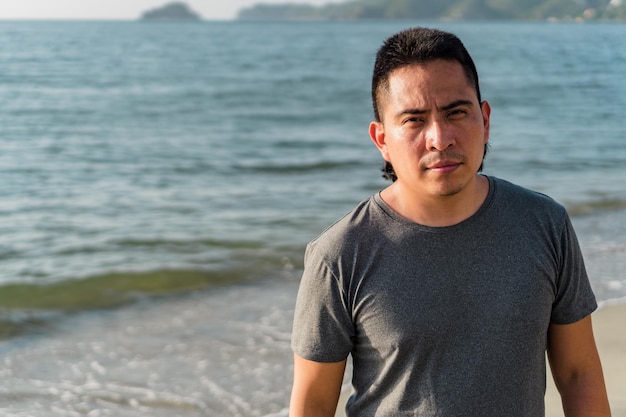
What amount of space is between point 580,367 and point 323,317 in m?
0.71

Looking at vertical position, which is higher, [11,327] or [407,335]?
[407,335]

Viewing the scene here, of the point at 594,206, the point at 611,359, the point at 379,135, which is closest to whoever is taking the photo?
the point at 379,135

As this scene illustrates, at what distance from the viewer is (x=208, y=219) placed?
1032cm

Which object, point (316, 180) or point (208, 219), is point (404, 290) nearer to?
point (208, 219)

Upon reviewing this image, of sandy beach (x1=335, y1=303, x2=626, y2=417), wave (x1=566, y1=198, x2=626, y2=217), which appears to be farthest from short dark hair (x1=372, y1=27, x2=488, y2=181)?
wave (x1=566, y1=198, x2=626, y2=217)

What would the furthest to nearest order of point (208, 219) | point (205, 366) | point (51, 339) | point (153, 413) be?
point (208, 219) < point (51, 339) < point (205, 366) < point (153, 413)

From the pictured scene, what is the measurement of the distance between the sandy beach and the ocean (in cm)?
49

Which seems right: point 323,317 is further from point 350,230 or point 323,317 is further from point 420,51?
point 420,51

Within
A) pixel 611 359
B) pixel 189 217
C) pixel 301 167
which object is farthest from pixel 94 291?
pixel 301 167

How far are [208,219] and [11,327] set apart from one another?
3906 mm

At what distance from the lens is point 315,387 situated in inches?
96.1

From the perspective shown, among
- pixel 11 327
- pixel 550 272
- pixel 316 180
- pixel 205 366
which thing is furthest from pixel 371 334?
pixel 316 180

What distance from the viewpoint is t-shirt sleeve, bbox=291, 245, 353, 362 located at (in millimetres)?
2371

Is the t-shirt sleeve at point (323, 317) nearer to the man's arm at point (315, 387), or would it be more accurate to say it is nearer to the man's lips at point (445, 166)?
the man's arm at point (315, 387)
